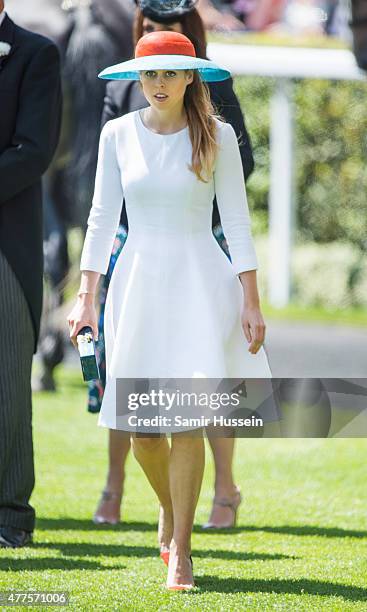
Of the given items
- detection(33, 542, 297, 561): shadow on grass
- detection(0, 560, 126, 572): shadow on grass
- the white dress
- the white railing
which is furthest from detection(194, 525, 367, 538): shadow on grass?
the white railing

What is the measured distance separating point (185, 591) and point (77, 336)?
2.68ft

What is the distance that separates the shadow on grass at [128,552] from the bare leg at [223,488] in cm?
50

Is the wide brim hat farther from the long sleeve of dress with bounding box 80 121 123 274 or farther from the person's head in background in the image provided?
the person's head in background

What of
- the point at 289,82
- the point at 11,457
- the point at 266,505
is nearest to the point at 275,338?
the point at 289,82

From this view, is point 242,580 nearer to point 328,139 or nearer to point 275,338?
point 275,338

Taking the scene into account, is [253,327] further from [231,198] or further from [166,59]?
[166,59]

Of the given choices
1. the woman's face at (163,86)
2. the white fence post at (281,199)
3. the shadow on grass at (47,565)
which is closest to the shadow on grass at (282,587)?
the shadow on grass at (47,565)

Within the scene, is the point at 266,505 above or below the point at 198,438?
below

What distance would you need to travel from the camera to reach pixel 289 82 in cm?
1767

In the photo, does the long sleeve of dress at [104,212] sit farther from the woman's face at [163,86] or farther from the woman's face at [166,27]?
the woman's face at [166,27]

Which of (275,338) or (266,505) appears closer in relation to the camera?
(266,505)

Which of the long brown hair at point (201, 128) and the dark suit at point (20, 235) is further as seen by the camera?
the dark suit at point (20, 235)

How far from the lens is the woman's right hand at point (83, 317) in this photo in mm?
4129

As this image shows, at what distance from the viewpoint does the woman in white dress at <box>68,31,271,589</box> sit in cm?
406
